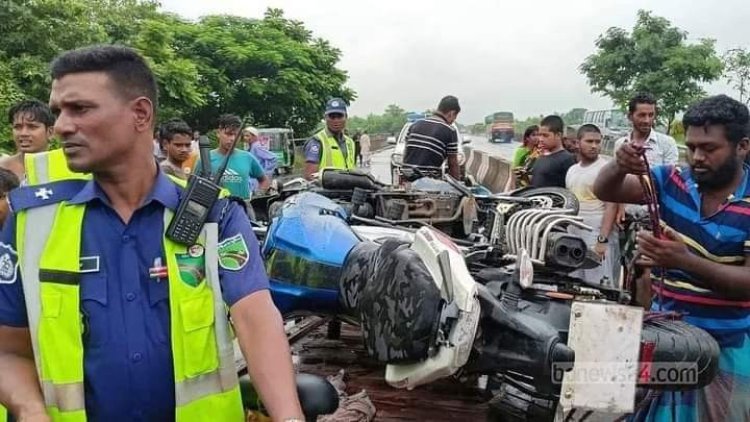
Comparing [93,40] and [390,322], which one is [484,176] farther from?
[390,322]

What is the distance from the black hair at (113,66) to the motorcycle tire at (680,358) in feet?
5.70

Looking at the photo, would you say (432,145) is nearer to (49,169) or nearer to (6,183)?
(6,183)

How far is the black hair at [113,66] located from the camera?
1.66 meters

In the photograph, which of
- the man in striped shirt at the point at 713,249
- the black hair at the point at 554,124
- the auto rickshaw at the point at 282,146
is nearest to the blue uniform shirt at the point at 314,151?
the black hair at the point at 554,124

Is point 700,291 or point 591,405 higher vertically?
point 700,291

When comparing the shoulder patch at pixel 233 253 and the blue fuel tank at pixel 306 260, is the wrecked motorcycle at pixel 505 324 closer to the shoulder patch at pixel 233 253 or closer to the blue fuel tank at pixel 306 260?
the blue fuel tank at pixel 306 260

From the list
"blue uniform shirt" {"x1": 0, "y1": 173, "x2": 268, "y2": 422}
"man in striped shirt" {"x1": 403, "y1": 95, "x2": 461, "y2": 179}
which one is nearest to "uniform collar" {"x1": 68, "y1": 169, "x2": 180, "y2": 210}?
"blue uniform shirt" {"x1": 0, "y1": 173, "x2": 268, "y2": 422}

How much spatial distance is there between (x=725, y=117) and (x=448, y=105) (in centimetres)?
442

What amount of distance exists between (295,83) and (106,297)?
2603 cm

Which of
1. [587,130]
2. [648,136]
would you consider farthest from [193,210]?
[648,136]

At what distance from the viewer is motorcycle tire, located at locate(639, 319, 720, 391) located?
7.78 ft

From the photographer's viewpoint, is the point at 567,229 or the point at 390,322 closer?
the point at 390,322

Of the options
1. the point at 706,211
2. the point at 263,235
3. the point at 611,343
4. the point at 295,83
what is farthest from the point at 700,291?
the point at 295,83

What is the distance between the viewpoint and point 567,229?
3.21 m
